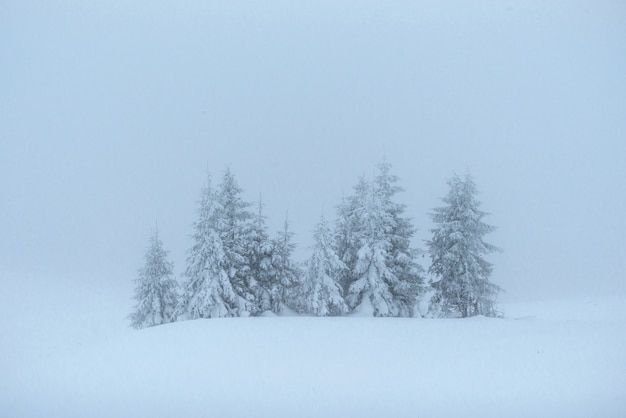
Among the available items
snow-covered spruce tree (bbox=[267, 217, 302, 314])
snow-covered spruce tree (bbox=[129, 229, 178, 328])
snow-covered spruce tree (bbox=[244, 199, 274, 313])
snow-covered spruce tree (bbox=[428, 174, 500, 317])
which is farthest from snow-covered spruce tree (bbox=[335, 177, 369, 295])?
snow-covered spruce tree (bbox=[129, 229, 178, 328])

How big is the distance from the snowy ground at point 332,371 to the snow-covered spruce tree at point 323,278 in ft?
8.09

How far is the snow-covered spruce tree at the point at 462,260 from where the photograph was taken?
21500 millimetres

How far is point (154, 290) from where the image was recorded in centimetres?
2389

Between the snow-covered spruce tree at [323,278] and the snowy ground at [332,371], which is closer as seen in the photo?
the snowy ground at [332,371]

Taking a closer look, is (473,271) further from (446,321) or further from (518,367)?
(518,367)

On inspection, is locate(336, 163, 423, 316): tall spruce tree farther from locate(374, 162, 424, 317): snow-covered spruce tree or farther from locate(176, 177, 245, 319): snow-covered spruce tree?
locate(176, 177, 245, 319): snow-covered spruce tree

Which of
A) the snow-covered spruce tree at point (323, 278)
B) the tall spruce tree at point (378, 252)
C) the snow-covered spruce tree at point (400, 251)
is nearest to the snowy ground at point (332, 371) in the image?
the snow-covered spruce tree at point (323, 278)

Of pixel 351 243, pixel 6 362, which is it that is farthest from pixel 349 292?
pixel 6 362

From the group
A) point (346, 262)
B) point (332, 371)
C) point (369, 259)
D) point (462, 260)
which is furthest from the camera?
point (346, 262)

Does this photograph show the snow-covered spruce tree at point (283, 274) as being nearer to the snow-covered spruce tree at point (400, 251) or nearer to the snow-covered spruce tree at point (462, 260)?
the snow-covered spruce tree at point (400, 251)

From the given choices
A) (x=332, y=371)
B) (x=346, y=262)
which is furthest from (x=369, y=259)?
(x=332, y=371)

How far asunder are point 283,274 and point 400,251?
6918 mm

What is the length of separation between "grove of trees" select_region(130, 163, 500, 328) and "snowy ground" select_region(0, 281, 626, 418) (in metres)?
3.21

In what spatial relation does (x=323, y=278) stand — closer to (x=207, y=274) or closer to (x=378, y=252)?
(x=378, y=252)
